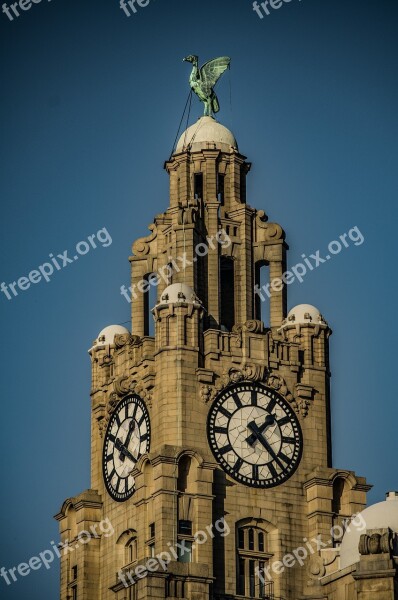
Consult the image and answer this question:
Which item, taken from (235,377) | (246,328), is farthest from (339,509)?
(246,328)

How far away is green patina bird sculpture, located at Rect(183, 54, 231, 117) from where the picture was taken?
357 ft

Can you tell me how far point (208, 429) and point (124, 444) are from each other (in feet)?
14.3

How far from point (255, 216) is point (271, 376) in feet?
27.7

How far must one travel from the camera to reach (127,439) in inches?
4050

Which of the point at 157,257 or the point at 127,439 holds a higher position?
the point at 157,257

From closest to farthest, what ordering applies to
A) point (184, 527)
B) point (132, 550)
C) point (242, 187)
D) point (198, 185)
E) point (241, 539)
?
point (184, 527) → point (241, 539) → point (132, 550) → point (198, 185) → point (242, 187)

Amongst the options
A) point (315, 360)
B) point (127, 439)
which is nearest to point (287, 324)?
point (315, 360)

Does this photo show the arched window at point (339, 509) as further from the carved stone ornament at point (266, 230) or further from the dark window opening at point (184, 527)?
the carved stone ornament at point (266, 230)

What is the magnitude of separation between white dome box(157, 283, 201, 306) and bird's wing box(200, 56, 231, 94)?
36.7 ft

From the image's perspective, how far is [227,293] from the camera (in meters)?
107

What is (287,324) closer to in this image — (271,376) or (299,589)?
(271,376)

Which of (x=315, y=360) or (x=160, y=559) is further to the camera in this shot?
(x=315, y=360)

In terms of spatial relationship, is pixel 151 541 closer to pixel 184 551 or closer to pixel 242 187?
pixel 184 551

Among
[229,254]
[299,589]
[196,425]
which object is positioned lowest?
[299,589]
